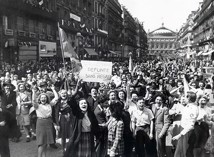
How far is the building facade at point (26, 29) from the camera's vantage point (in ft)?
81.9

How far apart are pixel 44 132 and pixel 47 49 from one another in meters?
25.8

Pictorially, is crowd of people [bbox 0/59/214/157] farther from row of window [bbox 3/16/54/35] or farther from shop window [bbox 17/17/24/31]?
shop window [bbox 17/17/24/31]

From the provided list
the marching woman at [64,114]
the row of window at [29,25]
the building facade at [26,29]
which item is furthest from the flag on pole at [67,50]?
the row of window at [29,25]

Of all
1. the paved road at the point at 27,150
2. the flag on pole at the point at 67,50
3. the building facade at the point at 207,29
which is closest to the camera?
the paved road at the point at 27,150

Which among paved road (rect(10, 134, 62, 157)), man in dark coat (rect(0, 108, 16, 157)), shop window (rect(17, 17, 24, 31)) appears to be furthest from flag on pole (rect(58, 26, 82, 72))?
shop window (rect(17, 17, 24, 31))

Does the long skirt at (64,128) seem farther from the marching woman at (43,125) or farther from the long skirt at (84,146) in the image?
the long skirt at (84,146)

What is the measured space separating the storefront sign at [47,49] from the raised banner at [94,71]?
21.7 metres

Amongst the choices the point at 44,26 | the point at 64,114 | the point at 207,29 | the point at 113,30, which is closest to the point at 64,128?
the point at 64,114

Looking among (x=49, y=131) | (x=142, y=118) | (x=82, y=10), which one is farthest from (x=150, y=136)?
(x=82, y=10)

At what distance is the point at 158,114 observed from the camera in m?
6.84

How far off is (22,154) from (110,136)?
2654 mm

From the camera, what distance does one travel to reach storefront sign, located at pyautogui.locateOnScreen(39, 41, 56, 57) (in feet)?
99.5

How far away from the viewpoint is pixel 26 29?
2864 cm

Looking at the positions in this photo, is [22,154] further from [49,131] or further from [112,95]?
[112,95]
